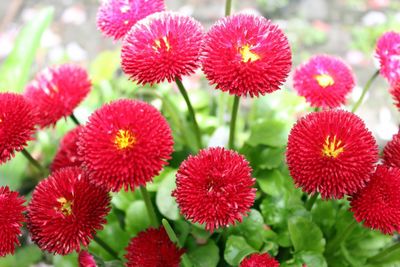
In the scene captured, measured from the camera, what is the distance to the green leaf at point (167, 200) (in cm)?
109

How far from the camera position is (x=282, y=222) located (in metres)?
1.17

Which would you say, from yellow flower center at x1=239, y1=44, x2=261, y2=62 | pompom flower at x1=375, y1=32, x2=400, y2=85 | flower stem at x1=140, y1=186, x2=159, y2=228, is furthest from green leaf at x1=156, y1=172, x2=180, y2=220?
pompom flower at x1=375, y1=32, x2=400, y2=85

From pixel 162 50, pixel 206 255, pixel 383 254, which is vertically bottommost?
pixel 383 254

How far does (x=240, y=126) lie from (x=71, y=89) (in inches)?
23.9

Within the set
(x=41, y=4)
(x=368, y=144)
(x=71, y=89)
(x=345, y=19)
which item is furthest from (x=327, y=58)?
(x=41, y=4)

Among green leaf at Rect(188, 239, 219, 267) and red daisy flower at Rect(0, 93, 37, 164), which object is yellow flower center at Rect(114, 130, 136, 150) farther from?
green leaf at Rect(188, 239, 219, 267)

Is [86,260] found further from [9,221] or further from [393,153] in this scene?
[393,153]

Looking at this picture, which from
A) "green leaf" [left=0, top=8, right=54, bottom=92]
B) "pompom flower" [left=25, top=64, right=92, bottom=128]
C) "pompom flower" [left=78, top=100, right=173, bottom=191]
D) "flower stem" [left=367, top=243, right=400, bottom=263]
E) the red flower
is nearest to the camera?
"pompom flower" [left=78, top=100, right=173, bottom=191]

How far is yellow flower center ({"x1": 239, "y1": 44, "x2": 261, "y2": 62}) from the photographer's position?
0.86m

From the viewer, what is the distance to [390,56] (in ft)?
3.50

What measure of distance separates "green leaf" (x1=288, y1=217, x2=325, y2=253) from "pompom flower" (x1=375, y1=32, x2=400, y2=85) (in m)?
0.35

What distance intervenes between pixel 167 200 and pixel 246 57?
400mm

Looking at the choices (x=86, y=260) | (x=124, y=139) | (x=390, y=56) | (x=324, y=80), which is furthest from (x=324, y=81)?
(x=86, y=260)

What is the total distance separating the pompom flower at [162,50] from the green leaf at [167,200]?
12.3 inches
